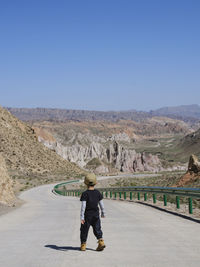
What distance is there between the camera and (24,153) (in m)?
93.7

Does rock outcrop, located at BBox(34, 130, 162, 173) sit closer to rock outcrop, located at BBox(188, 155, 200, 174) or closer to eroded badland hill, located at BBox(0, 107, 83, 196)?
eroded badland hill, located at BBox(0, 107, 83, 196)

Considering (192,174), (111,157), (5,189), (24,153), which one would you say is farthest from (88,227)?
(111,157)

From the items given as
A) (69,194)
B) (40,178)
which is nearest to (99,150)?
(40,178)

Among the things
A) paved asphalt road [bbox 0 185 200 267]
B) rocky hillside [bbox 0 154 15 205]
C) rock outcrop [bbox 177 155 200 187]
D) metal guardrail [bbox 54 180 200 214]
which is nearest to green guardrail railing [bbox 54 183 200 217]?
metal guardrail [bbox 54 180 200 214]

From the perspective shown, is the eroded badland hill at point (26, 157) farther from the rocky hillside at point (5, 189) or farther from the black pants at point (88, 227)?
the black pants at point (88, 227)

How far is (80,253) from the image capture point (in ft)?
28.9

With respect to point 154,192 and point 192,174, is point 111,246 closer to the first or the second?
point 154,192

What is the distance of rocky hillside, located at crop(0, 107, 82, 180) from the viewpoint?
88938 mm

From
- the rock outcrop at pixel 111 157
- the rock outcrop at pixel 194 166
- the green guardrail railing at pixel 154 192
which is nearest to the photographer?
the green guardrail railing at pixel 154 192

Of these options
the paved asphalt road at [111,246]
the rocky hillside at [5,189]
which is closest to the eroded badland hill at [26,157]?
the rocky hillside at [5,189]

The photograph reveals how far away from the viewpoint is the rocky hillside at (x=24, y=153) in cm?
8894

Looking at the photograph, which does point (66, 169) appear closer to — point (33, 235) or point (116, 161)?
point (116, 161)

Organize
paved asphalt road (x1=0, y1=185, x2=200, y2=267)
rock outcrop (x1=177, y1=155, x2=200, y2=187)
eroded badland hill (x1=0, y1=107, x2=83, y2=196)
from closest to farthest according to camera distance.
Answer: paved asphalt road (x1=0, y1=185, x2=200, y2=267), rock outcrop (x1=177, y1=155, x2=200, y2=187), eroded badland hill (x1=0, y1=107, x2=83, y2=196)

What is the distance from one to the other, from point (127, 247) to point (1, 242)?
3.03 meters
